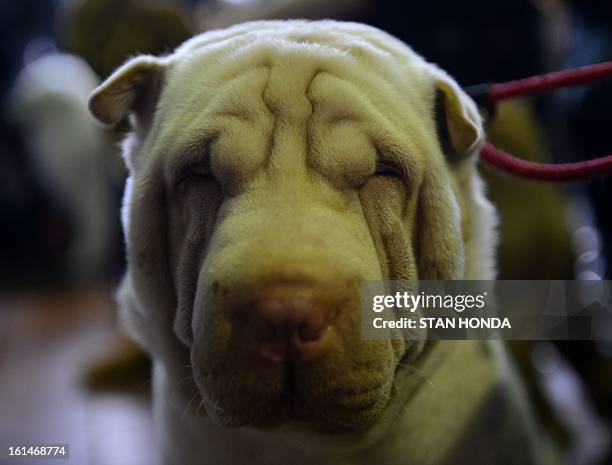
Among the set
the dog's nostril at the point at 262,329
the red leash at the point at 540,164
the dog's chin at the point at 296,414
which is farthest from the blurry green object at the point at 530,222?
the dog's nostril at the point at 262,329

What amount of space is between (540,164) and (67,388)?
3.50ft

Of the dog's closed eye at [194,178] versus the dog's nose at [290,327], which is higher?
the dog's closed eye at [194,178]

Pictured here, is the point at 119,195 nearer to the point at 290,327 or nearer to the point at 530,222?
the point at 290,327

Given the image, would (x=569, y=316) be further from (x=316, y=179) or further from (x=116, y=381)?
(x=116, y=381)

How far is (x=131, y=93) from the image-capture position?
85 cm

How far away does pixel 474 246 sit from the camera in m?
0.91

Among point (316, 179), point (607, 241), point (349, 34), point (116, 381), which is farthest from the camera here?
point (116, 381)

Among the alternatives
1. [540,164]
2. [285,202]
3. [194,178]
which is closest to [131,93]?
[194,178]

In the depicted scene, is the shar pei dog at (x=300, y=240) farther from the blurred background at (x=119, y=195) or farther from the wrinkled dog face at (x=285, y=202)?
the blurred background at (x=119, y=195)

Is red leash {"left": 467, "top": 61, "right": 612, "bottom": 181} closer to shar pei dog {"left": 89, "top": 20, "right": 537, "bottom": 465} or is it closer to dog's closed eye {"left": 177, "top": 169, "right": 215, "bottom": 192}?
shar pei dog {"left": 89, "top": 20, "right": 537, "bottom": 465}

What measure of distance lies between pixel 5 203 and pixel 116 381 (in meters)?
0.48

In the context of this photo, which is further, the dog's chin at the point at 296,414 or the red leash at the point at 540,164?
the red leash at the point at 540,164

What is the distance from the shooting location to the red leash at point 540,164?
85cm

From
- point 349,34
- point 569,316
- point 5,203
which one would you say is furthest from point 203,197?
point 5,203
